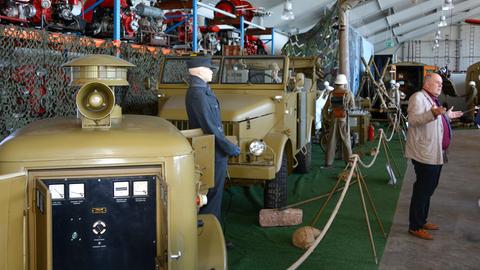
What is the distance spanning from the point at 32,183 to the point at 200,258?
1073 mm

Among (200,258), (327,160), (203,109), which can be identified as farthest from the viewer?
(327,160)

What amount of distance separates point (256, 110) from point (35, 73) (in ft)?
7.31

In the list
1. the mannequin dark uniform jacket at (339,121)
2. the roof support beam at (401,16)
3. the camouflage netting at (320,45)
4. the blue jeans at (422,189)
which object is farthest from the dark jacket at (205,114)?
the roof support beam at (401,16)

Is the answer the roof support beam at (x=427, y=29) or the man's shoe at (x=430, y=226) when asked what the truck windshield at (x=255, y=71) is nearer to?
the man's shoe at (x=430, y=226)

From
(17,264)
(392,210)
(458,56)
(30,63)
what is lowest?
(392,210)

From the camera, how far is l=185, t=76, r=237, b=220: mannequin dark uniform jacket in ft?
14.4

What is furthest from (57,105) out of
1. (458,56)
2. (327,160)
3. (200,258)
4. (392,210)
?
(458,56)

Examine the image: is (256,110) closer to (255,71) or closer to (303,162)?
(255,71)

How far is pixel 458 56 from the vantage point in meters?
41.1

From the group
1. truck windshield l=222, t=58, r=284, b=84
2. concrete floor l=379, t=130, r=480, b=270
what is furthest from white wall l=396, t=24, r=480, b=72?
truck windshield l=222, t=58, r=284, b=84

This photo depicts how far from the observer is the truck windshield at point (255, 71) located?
667 cm

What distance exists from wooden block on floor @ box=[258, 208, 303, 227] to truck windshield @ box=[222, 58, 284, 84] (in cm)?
165

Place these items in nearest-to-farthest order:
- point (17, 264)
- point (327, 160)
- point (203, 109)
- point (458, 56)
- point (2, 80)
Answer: point (17, 264) → point (203, 109) → point (2, 80) → point (327, 160) → point (458, 56)

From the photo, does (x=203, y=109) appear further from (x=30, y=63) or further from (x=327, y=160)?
(x=327, y=160)
